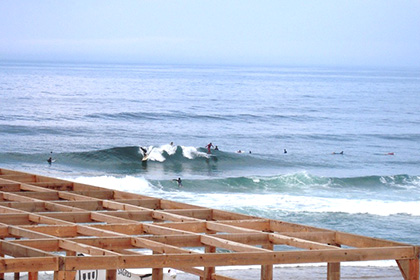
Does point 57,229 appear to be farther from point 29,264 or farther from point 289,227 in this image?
point 289,227

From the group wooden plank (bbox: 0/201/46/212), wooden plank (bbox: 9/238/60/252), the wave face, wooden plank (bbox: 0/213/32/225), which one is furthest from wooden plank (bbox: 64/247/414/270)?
the wave face

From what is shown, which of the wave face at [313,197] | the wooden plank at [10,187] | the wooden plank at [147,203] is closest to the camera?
the wooden plank at [147,203]

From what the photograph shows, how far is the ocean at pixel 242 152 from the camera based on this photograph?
33.8 meters

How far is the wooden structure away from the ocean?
1531cm

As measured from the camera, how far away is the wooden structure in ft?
32.5

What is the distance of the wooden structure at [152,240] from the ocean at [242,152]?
50.2 ft

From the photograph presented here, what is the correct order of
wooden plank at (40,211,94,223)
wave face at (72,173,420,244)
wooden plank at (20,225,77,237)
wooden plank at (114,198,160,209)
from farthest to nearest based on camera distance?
wave face at (72,173,420,244)
wooden plank at (114,198,160,209)
wooden plank at (40,211,94,223)
wooden plank at (20,225,77,237)

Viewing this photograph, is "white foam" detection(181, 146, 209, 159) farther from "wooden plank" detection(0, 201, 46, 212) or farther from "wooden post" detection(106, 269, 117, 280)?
"wooden post" detection(106, 269, 117, 280)

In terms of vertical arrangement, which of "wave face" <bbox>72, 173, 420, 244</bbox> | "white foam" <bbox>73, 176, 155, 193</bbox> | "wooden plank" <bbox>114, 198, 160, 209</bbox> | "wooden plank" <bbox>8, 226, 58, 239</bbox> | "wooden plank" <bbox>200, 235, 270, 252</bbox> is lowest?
"white foam" <bbox>73, 176, 155, 193</bbox>

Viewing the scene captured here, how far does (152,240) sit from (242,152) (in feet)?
137

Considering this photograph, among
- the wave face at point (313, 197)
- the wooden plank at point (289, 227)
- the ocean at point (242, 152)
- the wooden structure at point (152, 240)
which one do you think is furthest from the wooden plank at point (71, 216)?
the ocean at point (242, 152)

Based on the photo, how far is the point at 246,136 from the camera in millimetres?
63906

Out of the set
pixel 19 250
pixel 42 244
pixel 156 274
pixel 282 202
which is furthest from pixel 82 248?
pixel 282 202

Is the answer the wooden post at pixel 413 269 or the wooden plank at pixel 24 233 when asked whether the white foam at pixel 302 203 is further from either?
the wooden plank at pixel 24 233
